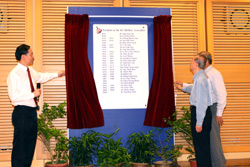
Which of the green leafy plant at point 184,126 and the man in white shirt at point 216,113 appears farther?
the green leafy plant at point 184,126

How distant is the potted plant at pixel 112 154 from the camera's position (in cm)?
379

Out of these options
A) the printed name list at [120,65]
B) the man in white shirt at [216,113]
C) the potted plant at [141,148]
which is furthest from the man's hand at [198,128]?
the printed name list at [120,65]

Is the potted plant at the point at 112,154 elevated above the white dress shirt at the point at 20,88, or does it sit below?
below

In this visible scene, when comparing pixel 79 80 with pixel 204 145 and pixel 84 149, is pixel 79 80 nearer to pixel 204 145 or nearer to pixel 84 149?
pixel 84 149

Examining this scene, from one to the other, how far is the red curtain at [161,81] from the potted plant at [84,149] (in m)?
0.73

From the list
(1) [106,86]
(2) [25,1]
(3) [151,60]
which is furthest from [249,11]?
(2) [25,1]

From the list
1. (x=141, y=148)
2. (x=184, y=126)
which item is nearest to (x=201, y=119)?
(x=184, y=126)

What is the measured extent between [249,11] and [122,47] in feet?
7.76

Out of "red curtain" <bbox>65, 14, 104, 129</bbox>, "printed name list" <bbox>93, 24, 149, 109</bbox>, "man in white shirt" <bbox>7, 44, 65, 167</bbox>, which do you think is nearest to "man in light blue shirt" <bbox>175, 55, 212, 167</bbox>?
"printed name list" <bbox>93, 24, 149, 109</bbox>

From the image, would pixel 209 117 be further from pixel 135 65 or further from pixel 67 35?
pixel 67 35

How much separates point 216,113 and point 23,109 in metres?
2.41

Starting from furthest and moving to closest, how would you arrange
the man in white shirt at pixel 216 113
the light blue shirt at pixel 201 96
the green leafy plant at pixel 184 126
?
the green leafy plant at pixel 184 126 → the man in white shirt at pixel 216 113 → the light blue shirt at pixel 201 96

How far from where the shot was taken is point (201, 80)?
3.43 metres

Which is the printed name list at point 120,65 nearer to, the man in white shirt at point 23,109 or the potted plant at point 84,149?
the potted plant at point 84,149
